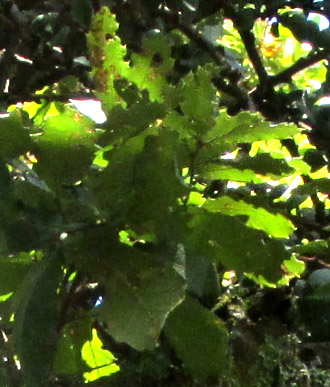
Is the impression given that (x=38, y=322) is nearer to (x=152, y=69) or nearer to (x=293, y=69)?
(x=152, y=69)

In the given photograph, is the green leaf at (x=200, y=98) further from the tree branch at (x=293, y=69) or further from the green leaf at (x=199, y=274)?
the tree branch at (x=293, y=69)

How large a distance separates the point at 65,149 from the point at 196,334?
193mm

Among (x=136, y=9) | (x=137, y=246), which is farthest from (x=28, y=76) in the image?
(x=137, y=246)

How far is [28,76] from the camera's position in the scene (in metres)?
1.11

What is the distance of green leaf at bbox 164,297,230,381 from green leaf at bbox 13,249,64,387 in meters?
0.11

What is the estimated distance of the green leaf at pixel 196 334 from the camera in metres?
0.68

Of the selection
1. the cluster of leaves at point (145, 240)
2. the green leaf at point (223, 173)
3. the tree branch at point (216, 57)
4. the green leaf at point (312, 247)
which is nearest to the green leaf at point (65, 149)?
the cluster of leaves at point (145, 240)

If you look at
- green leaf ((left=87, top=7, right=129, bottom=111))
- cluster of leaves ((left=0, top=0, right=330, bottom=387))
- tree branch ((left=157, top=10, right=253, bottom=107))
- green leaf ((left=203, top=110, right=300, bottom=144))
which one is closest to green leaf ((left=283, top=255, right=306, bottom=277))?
cluster of leaves ((left=0, top=0, right=330, bottom=387))

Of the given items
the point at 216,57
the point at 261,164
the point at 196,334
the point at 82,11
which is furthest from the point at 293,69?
the point at 196,334

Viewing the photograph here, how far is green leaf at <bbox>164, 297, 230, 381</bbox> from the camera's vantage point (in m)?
0.68

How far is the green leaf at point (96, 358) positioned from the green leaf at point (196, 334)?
177 millimetres

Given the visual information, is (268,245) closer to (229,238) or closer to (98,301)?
(229,238)

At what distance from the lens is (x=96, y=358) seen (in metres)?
0.87

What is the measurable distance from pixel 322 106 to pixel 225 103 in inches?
5.3
